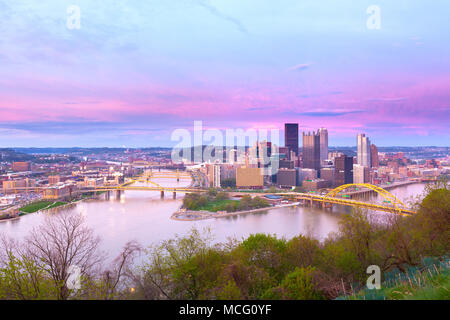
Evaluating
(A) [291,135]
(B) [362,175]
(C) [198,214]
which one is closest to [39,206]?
(C) [198,214]

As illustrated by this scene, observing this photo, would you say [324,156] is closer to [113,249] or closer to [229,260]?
[113,249]

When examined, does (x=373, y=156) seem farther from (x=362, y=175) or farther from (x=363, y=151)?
(x=362, y=175)

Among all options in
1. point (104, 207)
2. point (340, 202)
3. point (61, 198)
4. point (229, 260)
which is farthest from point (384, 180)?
point (229, 260)

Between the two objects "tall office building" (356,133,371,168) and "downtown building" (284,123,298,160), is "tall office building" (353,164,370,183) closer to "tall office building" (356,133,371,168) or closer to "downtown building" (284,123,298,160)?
"tall office building" (356,133,371,168)

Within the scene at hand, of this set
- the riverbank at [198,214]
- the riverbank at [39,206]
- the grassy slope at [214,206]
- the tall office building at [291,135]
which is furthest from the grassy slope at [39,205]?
the tall office building at [291,135]

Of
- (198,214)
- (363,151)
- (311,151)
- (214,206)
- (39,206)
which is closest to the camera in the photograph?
(198,214)

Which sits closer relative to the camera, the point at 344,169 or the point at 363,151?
the point at 344,169
